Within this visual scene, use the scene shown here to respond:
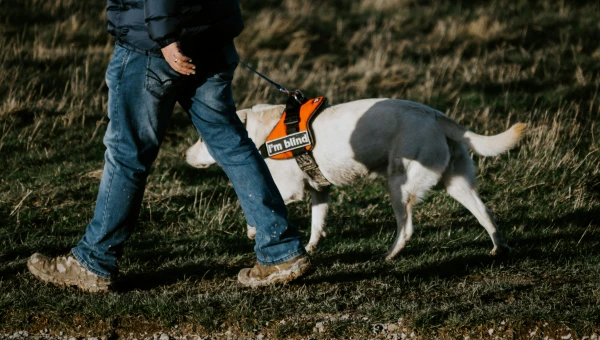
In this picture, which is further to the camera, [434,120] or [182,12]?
[434,120]

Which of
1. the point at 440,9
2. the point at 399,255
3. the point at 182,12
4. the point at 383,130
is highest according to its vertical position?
the point at 182,12

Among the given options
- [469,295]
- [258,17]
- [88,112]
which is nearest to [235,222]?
[469,295]

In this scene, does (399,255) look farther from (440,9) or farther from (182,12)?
(440,9)

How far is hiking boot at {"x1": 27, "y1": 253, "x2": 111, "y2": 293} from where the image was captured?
3.74 metres

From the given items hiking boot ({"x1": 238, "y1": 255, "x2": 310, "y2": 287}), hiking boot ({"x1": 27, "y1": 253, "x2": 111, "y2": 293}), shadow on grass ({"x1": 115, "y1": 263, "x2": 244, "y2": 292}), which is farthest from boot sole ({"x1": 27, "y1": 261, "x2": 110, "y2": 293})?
hiking boot ({"x1": 238, "y1": 255, "x2": 310, "y2": 287})

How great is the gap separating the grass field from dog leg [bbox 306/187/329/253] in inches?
4.0

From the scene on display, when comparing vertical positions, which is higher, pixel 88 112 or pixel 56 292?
pixel 56 292

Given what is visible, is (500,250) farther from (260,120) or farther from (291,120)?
(260,120)

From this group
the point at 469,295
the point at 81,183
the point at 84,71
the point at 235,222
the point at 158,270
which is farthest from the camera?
the point at 84,71

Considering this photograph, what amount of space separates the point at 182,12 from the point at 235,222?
2409mm

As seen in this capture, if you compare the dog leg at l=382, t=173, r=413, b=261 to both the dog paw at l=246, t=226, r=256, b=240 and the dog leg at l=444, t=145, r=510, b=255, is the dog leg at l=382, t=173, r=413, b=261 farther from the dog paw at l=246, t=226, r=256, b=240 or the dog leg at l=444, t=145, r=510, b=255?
the dog paw at l=246, t=226, r=256, b=240

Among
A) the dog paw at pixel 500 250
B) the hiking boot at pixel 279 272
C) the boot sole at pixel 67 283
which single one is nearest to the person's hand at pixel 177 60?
the hiking boot at pixel 279 272

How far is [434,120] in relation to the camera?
Result: 4.66 m

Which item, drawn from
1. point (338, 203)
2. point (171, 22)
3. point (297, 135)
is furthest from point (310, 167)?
point (171, 22)
